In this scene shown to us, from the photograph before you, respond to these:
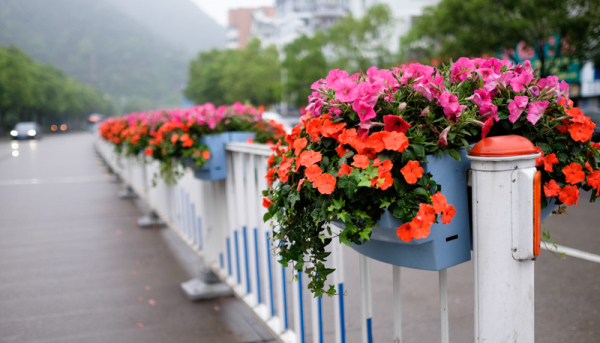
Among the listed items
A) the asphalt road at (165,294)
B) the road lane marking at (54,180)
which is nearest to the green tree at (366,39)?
the road lane marking at (54,180)

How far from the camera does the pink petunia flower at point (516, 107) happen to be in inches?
61.9

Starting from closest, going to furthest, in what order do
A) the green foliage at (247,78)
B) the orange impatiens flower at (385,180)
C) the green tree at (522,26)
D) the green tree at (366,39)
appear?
1. the orange impatiens flower at (385,180)
2. the green tree at (522,26)
3. the green tree at (366,39)
4. the green foliage at (247,78)

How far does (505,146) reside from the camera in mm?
1523

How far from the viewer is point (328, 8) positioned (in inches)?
3287

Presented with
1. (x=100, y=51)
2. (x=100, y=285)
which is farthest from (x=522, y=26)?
(x=100, y=51)

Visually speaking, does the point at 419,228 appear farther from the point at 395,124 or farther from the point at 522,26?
the point at 522,26

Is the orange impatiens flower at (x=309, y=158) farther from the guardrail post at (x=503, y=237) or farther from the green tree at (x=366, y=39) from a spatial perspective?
the green tree at (x=366, y=39)

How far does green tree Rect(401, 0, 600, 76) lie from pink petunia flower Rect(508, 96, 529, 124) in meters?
14.5

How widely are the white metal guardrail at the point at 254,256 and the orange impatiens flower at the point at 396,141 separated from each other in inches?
20.9

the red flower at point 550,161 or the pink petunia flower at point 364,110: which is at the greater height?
the pink petunia flower at point 364,110

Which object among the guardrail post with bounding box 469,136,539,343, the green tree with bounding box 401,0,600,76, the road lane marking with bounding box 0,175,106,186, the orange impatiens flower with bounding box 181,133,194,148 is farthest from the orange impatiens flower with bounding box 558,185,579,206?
the green tree with bounding box 401,0,600,76

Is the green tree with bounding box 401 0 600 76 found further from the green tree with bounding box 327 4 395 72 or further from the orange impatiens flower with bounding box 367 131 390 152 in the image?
the orange impatiens flower with bounding box 367 131 390 152

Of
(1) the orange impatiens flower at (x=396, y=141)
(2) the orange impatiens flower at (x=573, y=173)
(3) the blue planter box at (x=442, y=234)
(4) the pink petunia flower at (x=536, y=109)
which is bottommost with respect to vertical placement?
(3) the blue planter box at (x=442, y=234)

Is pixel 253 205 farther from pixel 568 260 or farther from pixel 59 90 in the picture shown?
pixel 59 90
